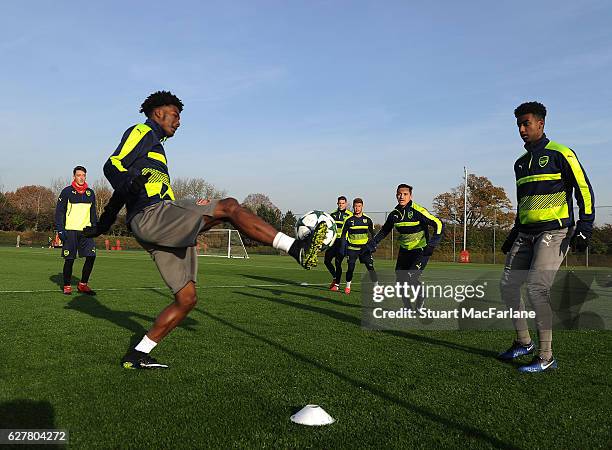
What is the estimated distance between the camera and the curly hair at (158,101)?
4.95 meters

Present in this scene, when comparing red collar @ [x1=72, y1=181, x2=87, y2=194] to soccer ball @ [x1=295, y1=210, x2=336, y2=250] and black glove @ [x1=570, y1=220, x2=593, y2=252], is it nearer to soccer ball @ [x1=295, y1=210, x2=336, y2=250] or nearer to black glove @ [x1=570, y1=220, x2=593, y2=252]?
soccer ball @ [x1=295, y1=210, x2=336, y2=250]

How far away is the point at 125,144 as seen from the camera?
14.8ft

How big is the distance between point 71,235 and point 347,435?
9119 mm

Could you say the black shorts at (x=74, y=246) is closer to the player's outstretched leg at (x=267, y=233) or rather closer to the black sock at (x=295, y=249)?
the player's outstretched leg at (x=267, y=233)

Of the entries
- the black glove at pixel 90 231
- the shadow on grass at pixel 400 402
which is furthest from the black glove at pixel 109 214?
the shadow on grass at pixel 400 402

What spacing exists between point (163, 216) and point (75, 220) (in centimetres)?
718

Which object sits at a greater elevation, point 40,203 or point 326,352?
point 40,203

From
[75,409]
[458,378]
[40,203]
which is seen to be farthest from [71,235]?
[40,203]

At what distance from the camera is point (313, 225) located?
14.8 feet

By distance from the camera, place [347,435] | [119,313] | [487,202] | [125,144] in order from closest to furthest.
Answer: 1. [347,435]
2. [125,144]
3. [119,313]
4. [487,202]

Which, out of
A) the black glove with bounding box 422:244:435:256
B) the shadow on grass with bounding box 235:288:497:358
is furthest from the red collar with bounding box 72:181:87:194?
the black glove with bounding box 422:244:435:256

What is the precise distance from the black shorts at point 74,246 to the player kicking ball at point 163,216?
Answer: 240 inches

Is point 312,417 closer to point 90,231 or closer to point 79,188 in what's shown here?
point 90,231

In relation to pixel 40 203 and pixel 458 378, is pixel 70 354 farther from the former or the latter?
pixel 40 203
